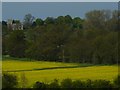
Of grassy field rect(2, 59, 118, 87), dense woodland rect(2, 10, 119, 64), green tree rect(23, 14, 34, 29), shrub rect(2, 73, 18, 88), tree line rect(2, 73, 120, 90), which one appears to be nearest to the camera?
tree line rect(2, 73, 120, 90)

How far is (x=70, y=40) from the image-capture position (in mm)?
24500

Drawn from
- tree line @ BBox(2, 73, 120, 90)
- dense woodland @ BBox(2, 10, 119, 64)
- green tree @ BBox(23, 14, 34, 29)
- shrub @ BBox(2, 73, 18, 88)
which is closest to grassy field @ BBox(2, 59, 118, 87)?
shrub @ BBox(2, 73, 18, 88)

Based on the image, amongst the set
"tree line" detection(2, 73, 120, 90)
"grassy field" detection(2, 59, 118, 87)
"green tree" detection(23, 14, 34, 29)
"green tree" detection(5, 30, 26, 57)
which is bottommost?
"grassy field" detection(2, 59, 118, 87)

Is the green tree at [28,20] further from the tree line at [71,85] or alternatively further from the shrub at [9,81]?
the tree line at [71,85]

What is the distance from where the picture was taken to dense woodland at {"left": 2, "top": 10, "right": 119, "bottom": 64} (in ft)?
72.4

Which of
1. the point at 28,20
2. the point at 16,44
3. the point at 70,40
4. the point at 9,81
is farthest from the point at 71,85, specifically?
the point at 28,20

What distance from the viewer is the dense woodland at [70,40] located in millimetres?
22078

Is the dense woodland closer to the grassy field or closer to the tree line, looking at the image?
the grassy field

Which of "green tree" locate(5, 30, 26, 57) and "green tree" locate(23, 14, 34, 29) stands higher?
"green tree" locate(23, 14, 34, 29)

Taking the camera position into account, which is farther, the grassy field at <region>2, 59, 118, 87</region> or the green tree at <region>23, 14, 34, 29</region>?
the green tree at <region>23, 14, 34, 29</region>

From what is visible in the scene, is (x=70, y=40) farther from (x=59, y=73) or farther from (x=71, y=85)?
(x=71, y=85)

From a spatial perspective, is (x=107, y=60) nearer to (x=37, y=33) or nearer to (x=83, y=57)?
(x=83, y=57)

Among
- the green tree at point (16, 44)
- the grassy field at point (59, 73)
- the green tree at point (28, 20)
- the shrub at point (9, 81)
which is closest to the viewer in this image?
A: the shrub at point (9, 81)

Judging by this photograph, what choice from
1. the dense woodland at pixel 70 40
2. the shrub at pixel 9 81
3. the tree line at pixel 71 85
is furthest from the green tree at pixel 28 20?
the tree line at pixel 71 85
